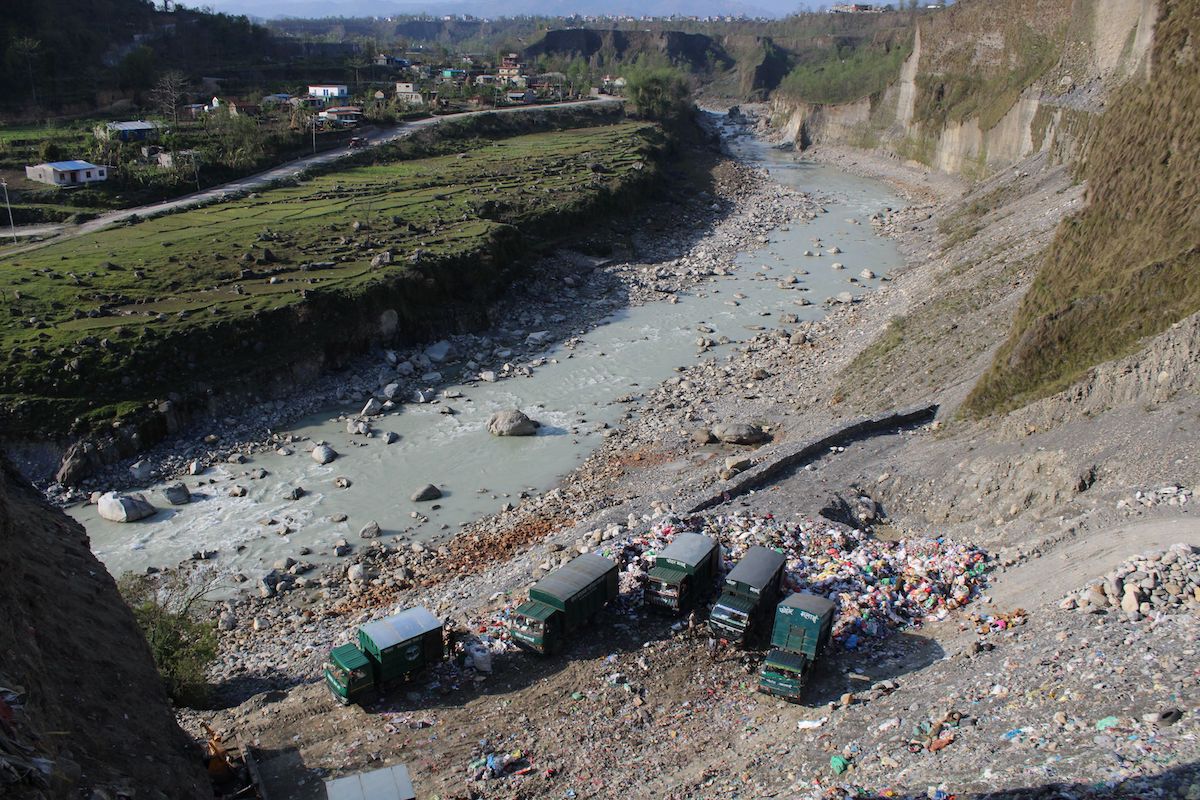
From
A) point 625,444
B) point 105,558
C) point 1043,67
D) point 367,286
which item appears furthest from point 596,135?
point 105,558

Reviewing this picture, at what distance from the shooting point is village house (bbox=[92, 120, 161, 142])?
53.0 metres

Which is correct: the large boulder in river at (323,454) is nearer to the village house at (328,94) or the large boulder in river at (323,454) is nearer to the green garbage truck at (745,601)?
the green garbage truck at (745,601)

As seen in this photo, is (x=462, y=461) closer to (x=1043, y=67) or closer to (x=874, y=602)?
(x=874, y=602)

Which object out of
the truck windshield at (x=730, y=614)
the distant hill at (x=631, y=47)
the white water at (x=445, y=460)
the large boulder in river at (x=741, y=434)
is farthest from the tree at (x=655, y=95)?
the truck windshield at (x=730, y=614)

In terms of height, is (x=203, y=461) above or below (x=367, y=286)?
below

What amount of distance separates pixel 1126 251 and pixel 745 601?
1393 cm

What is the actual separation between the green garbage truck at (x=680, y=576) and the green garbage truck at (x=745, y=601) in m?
0.62

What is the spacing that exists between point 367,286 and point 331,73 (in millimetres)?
75045

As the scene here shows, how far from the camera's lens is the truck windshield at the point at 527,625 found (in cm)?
1423

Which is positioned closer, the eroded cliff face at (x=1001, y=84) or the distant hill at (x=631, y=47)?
the eroded cliff face at (x=1001, y=84)

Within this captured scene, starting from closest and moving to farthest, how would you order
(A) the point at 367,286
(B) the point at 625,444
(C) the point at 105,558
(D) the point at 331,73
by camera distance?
(C) the point at 105,558 → (B) the point at 625,444 → (A) the point at 367,286 → (D) the point at 331,73

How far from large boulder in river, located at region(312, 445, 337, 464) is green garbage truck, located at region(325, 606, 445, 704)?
1144 cm

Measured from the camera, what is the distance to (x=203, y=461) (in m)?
24.2

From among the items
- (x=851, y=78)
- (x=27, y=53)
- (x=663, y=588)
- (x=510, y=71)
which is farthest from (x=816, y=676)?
(x=510, y=71)
